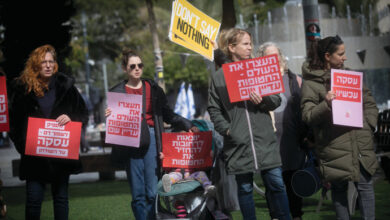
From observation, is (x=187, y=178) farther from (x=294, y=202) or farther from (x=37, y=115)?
(x=37, y=115)

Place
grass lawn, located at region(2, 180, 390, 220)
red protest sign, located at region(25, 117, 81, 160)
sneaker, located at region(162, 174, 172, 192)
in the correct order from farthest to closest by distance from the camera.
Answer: grass lawn, located at region(2, 180, 390, 220) < sneaker, located at region(162, 174, 172, 192) < red protest sign, located at region(25, 117, 81, 160)

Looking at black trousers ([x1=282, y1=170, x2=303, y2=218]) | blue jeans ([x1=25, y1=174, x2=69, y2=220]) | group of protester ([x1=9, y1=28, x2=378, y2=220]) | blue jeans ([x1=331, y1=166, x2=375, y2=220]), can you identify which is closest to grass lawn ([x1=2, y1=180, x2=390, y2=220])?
black trousers ([x1=282, y1=170, x2=303, y2=218])

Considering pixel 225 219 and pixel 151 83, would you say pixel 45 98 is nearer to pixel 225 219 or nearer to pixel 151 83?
pixel 151 83

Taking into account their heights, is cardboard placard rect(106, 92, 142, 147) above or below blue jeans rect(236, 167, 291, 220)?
above

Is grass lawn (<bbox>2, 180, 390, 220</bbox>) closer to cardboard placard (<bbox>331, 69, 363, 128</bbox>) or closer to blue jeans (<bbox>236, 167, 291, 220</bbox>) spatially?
blue jeans (<bbox>236, 167, 291, 220</bbox>)

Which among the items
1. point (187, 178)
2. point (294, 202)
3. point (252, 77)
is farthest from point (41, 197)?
point (294, 202)

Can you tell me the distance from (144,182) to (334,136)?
6.35 feet

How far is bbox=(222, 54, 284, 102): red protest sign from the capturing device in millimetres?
5598

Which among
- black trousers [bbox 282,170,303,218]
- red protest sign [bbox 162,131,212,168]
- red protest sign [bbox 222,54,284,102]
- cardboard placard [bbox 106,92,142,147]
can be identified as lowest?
black trousers [bbox 282,170,303,218]

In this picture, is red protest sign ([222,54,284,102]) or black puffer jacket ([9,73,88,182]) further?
black puffer jacket ([9,73,88,182])

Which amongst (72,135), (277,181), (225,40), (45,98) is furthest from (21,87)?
(277,181)

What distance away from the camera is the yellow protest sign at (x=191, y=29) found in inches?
250

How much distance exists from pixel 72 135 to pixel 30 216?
31.5 inches

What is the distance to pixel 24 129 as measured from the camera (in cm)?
587
